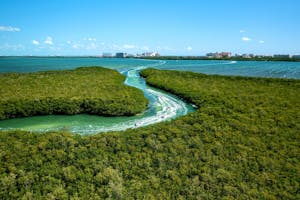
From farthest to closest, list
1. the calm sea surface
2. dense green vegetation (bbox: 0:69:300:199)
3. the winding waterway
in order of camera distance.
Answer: the calm sea surface < the winding waterway < dense green vegetation (bbox: 0:69:300:199)

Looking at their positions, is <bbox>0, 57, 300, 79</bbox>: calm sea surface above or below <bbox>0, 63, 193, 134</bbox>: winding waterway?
above

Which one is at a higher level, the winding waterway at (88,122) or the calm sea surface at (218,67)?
the calm sea surface at (218,67)

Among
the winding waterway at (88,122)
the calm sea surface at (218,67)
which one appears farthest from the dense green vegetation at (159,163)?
the calm sea surface at (218,67)

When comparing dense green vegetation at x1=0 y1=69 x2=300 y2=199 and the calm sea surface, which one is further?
the calm sea surface

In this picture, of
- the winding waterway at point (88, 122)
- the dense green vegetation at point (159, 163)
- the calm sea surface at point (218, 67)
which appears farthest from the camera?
the calm sea surface at point (218, 67)

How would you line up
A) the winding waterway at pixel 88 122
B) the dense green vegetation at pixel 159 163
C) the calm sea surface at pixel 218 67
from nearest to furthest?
the dense green vegetation at pixel 159 163 < the winding waterway at pixel 88 122 < the calm sea surface at pixel 218 67

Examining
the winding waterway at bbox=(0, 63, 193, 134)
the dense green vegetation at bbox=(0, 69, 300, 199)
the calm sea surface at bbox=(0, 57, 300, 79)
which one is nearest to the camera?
the dense green vegetation at bbox=(0, 69, 300, 199)

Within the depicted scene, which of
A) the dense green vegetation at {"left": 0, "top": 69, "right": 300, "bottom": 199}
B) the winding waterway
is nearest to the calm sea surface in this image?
the winding waterway

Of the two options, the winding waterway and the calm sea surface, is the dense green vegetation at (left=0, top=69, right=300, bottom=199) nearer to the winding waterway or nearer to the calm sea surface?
the winding waterway

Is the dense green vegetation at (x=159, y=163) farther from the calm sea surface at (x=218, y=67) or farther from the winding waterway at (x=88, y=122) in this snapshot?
the calm sea surface at (x=218, y=67)

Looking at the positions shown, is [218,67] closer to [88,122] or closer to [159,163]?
[88,122]
